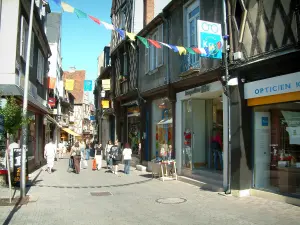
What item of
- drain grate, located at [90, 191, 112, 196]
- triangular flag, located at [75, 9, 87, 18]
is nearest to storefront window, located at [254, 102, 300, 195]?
drain grate, located at [90, 191, 112, 196]

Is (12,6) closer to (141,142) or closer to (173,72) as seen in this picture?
(173,72)

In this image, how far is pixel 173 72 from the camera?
14211 mm

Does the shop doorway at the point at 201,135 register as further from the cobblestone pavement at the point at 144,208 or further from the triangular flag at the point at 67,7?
the triangular flag at the point at 67,7

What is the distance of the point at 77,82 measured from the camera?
59156 millimetres

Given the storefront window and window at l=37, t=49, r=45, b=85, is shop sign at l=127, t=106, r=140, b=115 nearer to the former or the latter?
window at l=37, t=49, r=45, b=85

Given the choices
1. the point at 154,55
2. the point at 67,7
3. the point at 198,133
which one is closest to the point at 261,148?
the point at 198,133

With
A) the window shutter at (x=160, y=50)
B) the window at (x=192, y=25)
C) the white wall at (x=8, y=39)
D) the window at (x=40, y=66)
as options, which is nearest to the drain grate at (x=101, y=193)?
the white wall at (x=8, y=39)

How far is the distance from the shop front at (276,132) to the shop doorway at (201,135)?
3544 millimetres

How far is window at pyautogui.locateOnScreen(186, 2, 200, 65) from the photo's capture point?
12.5m

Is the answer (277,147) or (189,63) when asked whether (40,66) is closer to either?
(189,63)

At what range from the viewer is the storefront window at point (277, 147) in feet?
27.6

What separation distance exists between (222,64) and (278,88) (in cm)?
234

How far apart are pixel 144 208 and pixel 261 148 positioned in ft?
13.0

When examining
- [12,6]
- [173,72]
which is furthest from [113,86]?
[12,6]
